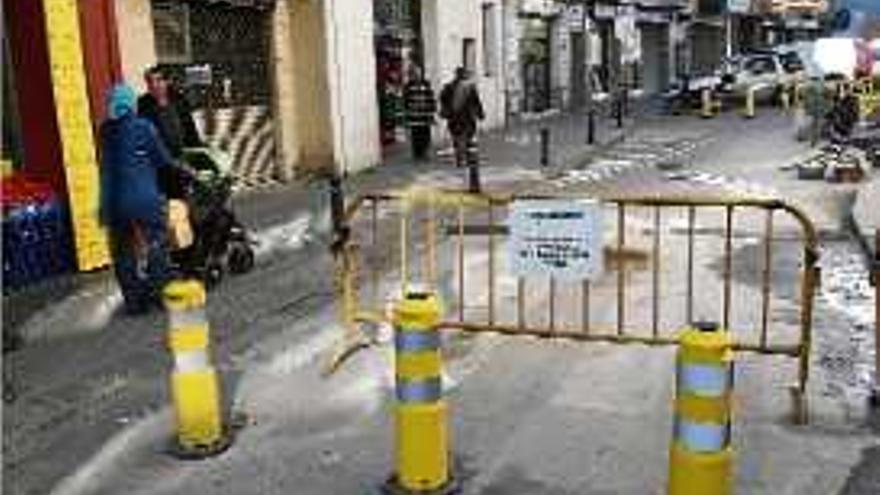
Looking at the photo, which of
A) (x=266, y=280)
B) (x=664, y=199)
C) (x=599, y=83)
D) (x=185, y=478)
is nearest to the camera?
(x=185, y=478)

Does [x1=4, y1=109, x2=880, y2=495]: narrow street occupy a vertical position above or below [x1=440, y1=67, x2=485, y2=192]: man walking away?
below

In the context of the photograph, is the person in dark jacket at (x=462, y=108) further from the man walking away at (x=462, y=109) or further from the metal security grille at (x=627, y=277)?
A: the metal security grille at (x=627, y=277)

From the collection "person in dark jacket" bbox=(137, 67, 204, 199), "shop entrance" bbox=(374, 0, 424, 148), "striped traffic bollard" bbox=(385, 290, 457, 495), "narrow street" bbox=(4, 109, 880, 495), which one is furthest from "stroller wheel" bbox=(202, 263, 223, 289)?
"shop entrance" bbox=(374, 0, 424, 148)

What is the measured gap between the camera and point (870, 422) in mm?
7449

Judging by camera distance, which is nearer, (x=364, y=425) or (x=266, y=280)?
(x=364, y=425)

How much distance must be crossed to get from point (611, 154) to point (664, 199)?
53.7 ft

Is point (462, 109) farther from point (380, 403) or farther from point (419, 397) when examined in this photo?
point (419, 397)

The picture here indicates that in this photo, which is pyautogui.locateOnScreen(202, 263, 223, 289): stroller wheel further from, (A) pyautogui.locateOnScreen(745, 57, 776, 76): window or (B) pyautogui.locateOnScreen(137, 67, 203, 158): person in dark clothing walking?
(A) pyautogui.locateOnScreen(745, 57, 776, 76): window

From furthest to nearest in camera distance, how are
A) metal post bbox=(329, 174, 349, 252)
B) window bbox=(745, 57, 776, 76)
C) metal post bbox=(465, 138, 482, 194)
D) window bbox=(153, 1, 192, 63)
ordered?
window bbox=(745, 57, 776, 76) → metal post bbox=(465, 138, 482, 194) → window bbox=(153, 1, 192, 63) → metal post bbox=(329, 174, 349, 252)

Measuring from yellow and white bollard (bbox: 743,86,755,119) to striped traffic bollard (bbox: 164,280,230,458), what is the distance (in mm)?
27821

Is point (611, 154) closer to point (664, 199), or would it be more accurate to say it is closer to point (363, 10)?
point (363, 10)

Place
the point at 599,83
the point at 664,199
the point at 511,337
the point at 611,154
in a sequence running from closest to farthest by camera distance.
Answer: the point at 664,199
the point at 511,337
the point at 611,154
the point at 599,83

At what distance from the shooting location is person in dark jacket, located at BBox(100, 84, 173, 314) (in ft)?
33.5

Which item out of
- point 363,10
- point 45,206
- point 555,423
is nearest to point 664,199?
point 555,423
